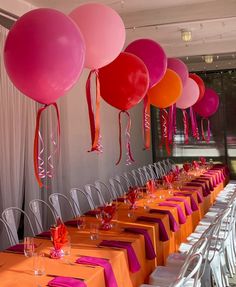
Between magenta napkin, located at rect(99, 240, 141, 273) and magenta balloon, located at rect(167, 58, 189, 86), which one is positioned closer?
magenta napkin, located at rect(99, 240, 141, 273)

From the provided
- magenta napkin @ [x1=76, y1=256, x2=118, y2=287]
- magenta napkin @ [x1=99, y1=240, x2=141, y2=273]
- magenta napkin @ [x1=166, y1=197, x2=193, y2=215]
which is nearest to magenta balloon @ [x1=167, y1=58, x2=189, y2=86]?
magenta napkin @ [x1=166, y1=197, x2=193, y2=215]

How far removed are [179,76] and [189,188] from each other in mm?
1760

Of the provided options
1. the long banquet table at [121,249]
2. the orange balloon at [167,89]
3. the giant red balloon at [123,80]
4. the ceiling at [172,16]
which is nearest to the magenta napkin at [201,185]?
the long banquet table at [121,249]

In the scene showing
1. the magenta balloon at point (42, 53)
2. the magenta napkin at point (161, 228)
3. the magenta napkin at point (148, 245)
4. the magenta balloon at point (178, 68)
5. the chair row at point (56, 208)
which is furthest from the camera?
the magenta balloon at point (178, 68)

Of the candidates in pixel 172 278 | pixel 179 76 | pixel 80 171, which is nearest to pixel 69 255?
pixel 172 278

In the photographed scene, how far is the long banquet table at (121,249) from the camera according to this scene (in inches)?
109

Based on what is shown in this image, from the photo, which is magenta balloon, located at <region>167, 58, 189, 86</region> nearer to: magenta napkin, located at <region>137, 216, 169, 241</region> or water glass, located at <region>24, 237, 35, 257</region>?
magenta napkin, located at <region>137, 216, 169, 241</region>

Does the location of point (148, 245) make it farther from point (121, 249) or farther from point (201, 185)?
point (201, 185)

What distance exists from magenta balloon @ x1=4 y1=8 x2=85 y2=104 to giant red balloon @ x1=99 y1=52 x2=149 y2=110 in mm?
1071

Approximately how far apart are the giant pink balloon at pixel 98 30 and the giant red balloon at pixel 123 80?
402mm

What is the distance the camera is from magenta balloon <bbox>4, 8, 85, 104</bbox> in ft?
8.27

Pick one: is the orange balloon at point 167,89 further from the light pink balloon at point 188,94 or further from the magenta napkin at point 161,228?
the magenta napkin at point 161,228

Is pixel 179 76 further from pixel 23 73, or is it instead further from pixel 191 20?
pixel 23 73

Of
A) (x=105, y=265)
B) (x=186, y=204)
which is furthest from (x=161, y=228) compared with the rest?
(x=105, y=265)
